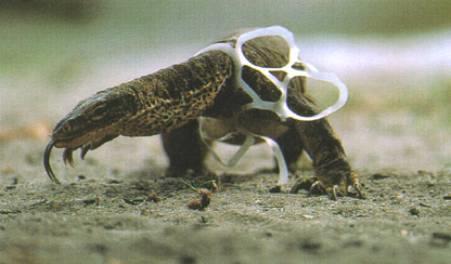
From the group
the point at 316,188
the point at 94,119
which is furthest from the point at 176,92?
the point at 316,188

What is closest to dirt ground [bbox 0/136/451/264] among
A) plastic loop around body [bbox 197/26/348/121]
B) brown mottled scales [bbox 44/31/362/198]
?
brown mottled scales [bbox 44/31/362/198]

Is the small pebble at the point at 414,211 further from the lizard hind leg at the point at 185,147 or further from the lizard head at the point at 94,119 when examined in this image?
the lizard hind leg at the point at 185,147

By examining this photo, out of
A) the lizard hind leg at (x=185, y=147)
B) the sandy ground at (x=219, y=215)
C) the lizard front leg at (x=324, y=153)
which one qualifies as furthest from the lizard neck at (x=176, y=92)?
the lizard hind leg at (x=185, y=147)

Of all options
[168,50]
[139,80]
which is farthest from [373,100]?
[168,50]

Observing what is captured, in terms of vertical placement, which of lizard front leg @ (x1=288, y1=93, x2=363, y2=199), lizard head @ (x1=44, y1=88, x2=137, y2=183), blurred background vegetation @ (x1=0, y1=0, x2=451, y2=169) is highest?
blurred background vegetation @ (x1=0, y1=0, x2=451, y2=169)

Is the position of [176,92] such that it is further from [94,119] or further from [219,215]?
[219,215]

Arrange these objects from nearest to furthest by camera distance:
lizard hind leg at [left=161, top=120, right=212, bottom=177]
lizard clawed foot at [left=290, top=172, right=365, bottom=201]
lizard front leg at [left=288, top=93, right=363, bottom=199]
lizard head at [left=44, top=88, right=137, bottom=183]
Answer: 1. lizard head at [left=44, top=88, right=137, bottom=183]
2. lizard clawed foot at [left=290, top=172, right=365, bottom=201]
3. lizard front leg at [left=288, top=93, right=363, bottom=199]
4. lizard hind leg at [left=161, top=120, right=212, bottom=177]

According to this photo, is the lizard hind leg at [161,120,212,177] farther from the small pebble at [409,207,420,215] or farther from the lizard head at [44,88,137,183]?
the small pebble at [409,207,420,215]

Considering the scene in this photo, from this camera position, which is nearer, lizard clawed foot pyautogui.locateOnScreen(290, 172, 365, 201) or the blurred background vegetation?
lizard clawed foot pyautogui.locateOnScreen(290, 172, 365, 201)

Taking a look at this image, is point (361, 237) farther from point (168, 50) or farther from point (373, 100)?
point (168, 50)
